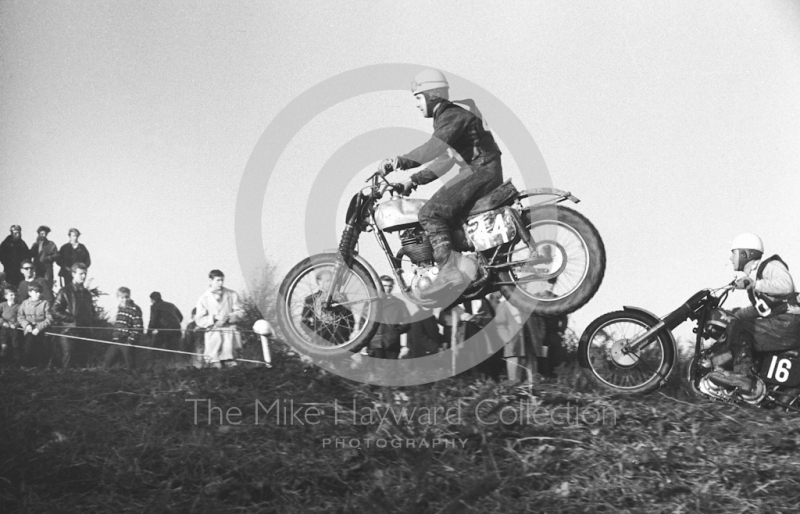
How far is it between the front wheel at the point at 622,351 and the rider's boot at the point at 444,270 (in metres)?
1.07

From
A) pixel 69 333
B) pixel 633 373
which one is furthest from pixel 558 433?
pixel 69 333

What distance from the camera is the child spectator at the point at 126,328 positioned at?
27.8 ft

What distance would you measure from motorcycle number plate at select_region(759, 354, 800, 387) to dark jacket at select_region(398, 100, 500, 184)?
2.79m

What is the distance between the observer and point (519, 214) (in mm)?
6039

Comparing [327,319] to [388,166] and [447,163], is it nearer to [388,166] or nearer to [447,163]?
[388,166]

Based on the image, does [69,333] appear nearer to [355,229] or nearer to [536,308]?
[355,229]

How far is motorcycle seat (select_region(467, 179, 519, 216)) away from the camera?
6059 mm

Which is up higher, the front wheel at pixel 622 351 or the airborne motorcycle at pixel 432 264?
the airborne motorcycle at pixel 432 264

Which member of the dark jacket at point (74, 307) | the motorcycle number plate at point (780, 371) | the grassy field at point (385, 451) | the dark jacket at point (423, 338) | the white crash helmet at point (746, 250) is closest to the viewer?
the grassy field at point (385, 451)

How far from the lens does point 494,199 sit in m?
6.06

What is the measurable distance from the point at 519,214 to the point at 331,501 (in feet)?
8.28

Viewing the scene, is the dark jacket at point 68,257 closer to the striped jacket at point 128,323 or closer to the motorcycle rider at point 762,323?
the striped jacket at point 128,323

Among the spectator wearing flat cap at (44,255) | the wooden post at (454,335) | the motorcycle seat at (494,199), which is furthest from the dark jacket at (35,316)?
the motorcycle seat at (494,199)

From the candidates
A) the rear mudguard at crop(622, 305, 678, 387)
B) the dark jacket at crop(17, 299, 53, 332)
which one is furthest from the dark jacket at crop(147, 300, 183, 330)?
the rear mudguard at crop(622, 305, 678, 387)
